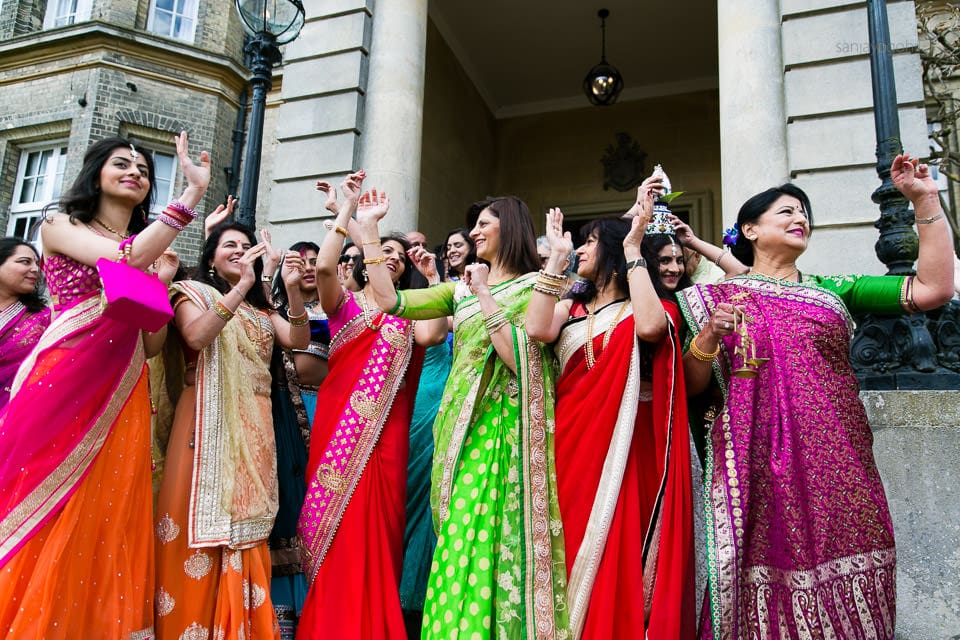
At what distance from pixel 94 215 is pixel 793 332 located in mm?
2756

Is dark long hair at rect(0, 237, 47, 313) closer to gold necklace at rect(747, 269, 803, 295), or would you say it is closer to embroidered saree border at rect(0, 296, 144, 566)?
embroidered saree border at rect(0, 296, 144, 566)

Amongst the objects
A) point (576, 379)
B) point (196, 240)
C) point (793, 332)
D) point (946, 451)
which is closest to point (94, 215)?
point (576, 379)

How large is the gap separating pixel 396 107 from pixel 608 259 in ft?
13.5

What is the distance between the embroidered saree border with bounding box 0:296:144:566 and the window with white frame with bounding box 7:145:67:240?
12513 mm

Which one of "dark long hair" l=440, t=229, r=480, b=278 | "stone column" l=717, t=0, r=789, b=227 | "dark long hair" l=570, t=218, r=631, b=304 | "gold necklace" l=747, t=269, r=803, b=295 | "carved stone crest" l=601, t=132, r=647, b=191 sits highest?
"carved stone crest" l=601, t=132, r=647, b=191

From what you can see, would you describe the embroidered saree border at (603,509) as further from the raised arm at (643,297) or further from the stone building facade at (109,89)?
the stone building facade at (109,89)

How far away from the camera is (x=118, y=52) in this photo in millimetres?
12867

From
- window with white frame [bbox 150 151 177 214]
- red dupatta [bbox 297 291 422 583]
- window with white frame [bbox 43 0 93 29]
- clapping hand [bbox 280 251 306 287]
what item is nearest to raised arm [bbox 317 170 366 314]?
clapping hand [bbox 280 251 306 287]

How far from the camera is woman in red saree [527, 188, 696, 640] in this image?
2.43m

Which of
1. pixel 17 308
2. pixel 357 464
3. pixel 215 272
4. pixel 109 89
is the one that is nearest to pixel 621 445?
pixel 357 464

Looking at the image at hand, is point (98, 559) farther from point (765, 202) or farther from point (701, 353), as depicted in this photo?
point (765, 202)

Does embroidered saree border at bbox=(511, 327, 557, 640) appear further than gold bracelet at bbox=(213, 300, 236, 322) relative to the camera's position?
No

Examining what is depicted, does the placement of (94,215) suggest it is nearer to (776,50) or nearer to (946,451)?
(946,451)

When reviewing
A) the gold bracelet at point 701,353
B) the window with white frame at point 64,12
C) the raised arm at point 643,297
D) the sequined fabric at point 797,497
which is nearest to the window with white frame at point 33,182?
the window with white frame at point 64,12
